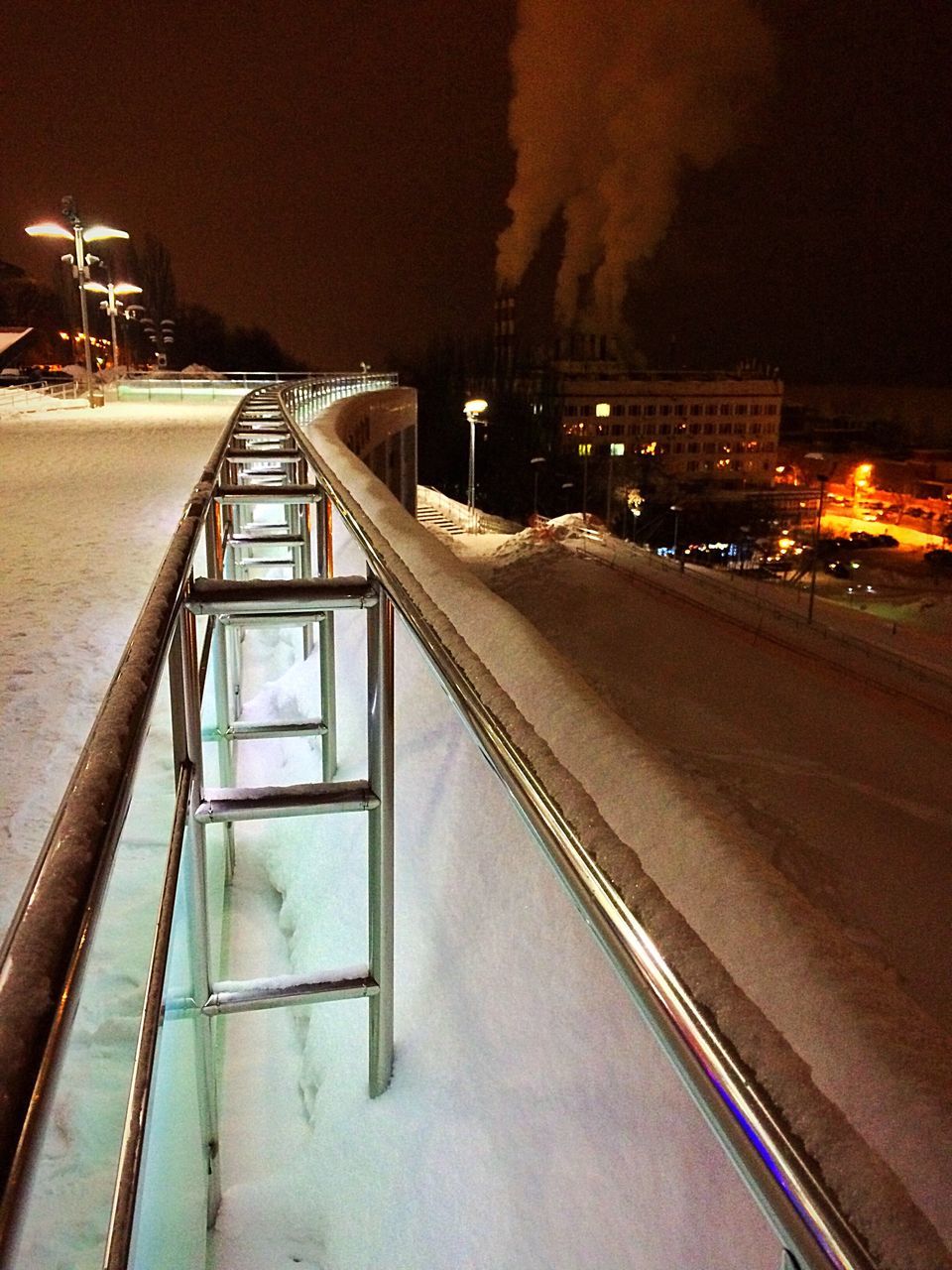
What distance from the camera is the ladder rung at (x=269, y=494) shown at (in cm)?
429

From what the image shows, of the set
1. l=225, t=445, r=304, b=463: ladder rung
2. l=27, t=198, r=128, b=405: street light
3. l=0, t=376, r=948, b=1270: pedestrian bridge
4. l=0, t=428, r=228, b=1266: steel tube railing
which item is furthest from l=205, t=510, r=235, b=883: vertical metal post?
l=27, t=198, r=128, b=405: street light

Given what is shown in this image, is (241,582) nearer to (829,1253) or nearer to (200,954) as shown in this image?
(200,954)

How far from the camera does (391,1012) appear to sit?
2.59 m

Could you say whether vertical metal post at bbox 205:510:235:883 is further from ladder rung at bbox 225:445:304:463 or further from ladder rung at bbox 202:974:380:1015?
ladder rung at bbox 225:445:304:463

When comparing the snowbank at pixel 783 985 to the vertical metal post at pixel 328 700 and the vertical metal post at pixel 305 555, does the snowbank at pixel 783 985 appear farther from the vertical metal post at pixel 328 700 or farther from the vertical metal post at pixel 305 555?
the vertical metal post at pixel 305 555

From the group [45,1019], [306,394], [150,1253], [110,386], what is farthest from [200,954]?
[110,386]

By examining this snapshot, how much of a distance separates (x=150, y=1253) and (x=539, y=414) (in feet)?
299

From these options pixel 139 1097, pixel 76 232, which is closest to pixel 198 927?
pixel 139 1097

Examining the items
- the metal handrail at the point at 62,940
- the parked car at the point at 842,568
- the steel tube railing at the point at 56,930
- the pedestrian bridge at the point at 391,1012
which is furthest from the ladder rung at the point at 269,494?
the parked car at the point at 842,568

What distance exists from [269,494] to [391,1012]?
97.3 inches

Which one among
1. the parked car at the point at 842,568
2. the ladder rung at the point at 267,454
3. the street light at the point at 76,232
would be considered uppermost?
the street light at the point at 76,232

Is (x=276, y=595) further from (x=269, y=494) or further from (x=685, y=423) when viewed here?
(x=685, y=423)

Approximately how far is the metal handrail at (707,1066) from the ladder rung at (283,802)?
1191 millimetres

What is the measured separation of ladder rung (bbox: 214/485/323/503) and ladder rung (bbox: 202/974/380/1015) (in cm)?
224
